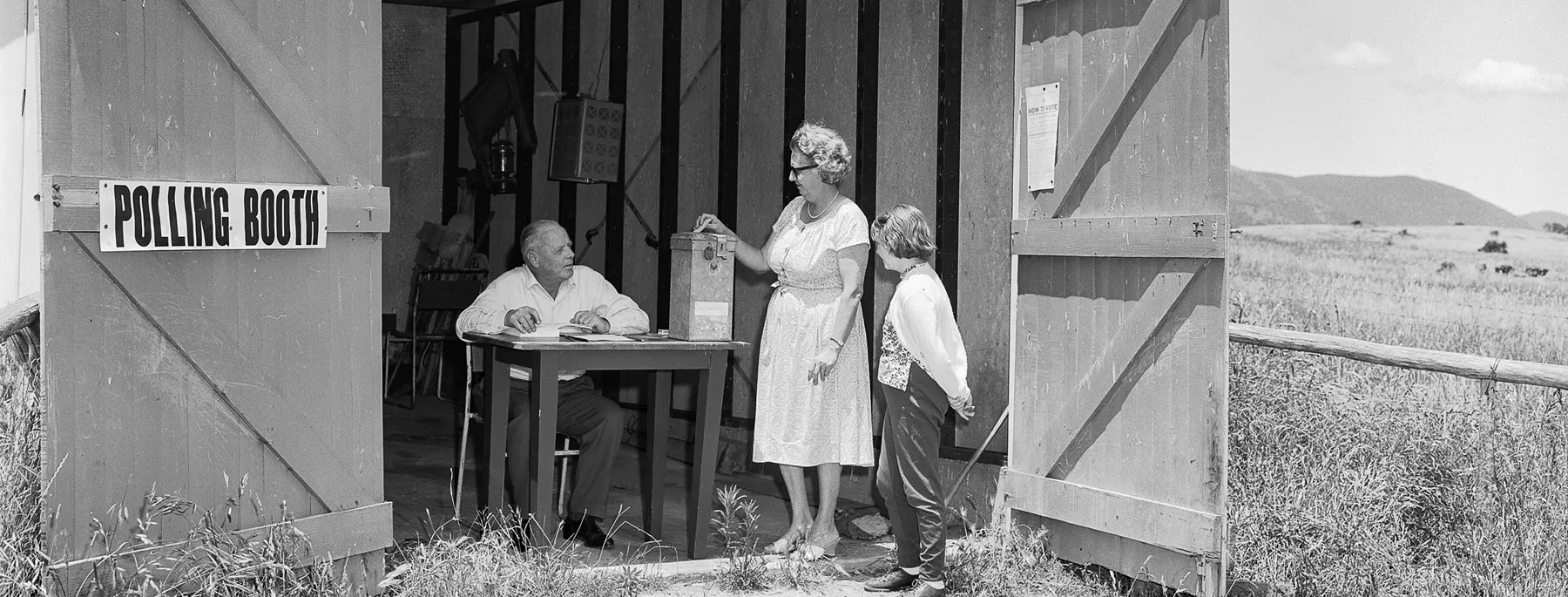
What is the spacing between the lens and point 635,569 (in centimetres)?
457

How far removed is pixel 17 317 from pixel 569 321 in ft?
7.28

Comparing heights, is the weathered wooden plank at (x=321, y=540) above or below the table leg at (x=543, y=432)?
below

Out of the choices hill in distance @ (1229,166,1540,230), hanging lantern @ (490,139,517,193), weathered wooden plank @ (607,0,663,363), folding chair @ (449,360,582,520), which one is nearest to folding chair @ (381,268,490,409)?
hanging lantern @ (490,139,517,193)

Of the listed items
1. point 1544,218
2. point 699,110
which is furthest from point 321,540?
point 1544,218

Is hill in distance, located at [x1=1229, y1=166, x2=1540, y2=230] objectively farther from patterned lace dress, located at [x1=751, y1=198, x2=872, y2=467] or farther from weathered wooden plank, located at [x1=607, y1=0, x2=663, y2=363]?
patterned lace dress, located at [x1=751, y1=198, x2=872, y2=467]

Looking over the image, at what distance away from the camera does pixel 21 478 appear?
13.1ft

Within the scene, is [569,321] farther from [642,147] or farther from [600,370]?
[642,147]

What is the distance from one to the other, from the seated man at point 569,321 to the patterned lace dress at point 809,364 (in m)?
0.60

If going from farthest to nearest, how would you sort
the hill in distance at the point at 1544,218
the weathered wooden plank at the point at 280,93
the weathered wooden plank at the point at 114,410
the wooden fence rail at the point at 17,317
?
the hill in distance at the point at 1544,218
the weathered wooden plank at the point at 280,93
the wooden fence rail at the point at 17,317
the weathered wooden plank at the point at 114,410

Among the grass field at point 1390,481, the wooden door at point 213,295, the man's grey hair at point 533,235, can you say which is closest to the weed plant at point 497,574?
the wooden door at point 213,295

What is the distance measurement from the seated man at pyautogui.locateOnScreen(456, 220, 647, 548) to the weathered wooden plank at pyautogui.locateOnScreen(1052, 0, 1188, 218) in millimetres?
1710

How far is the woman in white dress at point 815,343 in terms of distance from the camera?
4.95 m

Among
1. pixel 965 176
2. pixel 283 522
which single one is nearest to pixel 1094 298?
pixel 965 176

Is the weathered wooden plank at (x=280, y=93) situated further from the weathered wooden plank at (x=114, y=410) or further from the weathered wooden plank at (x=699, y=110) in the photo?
the weathered wooden plank at (x=699, y=110)
